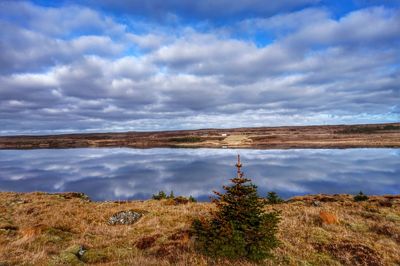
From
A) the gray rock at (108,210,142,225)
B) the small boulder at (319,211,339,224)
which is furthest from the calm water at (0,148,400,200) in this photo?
the small boulder at (319,211,339,224)

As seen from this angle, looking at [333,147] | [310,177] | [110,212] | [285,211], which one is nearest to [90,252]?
[110,212]

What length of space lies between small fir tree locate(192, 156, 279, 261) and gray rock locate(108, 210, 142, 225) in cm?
936

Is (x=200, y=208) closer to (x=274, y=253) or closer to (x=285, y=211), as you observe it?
(x=285, y=211)

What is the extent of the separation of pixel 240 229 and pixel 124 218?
1098 cm

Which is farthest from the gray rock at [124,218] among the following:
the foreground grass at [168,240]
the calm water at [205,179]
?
the calm water at [205,179]

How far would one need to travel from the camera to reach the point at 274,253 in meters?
12.1

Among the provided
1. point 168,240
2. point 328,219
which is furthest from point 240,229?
point 328,219

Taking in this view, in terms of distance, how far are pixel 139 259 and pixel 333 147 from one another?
492 feet

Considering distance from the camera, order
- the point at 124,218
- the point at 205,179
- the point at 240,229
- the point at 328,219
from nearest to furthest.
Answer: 1. the point at 240,229
2. the point at 328,219
3. the point at 124,218
4. the point at 205,179

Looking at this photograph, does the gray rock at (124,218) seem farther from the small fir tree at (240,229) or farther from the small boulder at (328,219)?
the small boulder at (328,219)

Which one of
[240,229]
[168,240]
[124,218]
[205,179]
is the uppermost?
[240,229]

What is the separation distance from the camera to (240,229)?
1147cm

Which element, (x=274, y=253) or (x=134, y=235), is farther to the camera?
(x=134, y=235)

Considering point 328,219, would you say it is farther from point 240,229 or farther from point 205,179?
point 205,179
